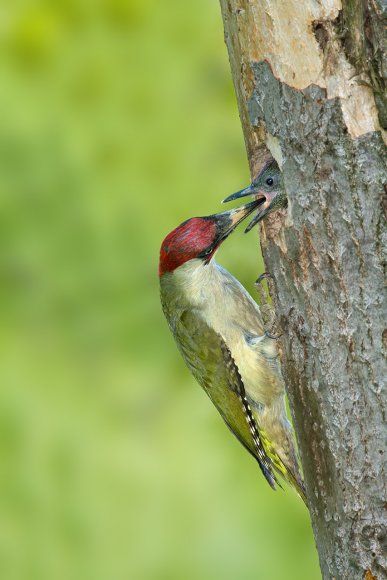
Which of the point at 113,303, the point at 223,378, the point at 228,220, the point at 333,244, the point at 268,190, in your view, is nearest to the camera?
the point at 333,244

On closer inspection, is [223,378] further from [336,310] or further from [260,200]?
[336,310]

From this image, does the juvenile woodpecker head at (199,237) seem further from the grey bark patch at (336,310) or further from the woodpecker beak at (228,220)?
the grey bark patch at (336,310)

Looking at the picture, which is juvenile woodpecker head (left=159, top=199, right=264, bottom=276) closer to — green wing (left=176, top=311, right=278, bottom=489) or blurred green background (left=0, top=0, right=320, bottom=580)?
green wing (left=176, top=311, right=278, bottom=489)

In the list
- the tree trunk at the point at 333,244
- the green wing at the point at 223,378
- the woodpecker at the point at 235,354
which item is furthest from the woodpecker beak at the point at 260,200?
the green wing at the point at 223,378

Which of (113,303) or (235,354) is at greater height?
(235,354)

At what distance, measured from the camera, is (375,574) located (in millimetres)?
2420

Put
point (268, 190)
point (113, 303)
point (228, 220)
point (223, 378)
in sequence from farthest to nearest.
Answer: point (113, 303) → point (223, 378) → point (228, 220) → point (268, 190)

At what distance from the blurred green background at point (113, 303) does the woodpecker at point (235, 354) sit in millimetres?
2157

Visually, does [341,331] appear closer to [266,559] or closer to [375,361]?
[375,361]

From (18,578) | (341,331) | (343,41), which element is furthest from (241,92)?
(18,578)

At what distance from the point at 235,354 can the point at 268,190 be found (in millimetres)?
1197

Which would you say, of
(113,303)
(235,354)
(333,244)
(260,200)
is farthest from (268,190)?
(113,303)

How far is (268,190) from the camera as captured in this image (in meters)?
2.88

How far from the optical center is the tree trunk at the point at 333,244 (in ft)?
7.55
